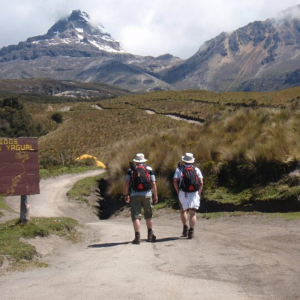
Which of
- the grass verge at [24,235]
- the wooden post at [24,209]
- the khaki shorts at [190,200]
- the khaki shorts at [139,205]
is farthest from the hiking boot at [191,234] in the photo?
the wooden post at [24,209]

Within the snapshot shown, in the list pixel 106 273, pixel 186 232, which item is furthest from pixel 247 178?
pixel 106 273

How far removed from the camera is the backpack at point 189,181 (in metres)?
9.88

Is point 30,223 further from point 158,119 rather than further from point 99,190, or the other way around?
point 158,119

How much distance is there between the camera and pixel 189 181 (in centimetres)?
987

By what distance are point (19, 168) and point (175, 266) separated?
459 cm

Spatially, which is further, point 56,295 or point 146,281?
point 146,281

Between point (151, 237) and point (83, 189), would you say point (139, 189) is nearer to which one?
point (151, 237)

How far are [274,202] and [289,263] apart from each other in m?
5.39

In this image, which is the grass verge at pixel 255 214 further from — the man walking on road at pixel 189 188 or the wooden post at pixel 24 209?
the wooden post at pixel 24 209

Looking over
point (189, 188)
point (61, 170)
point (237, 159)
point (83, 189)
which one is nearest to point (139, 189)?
point (189, 188)

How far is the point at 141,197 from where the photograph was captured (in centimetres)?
977

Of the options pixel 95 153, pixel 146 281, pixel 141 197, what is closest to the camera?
pixel 146 281

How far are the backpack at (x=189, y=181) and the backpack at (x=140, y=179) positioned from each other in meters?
0.78

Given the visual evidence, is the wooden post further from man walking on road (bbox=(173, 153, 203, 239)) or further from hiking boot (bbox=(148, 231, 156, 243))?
man walking on road (bbox=(173, 153, 203, 239))
